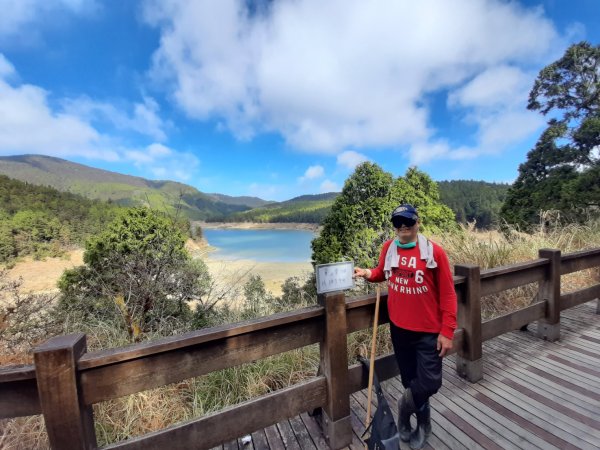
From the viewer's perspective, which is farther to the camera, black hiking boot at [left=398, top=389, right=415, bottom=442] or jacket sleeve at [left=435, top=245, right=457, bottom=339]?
black hiking boot at [left=398, top=389, right=415, bottom=442]

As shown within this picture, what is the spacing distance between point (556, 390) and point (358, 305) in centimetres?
192

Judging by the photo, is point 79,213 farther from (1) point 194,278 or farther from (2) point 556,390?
(2) point 556,390

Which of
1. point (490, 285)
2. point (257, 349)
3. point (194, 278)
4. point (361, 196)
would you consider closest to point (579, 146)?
point (361, 196)

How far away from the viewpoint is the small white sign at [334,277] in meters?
1.77

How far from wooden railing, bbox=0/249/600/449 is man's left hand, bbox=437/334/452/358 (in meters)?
0.44

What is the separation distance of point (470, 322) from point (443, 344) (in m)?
0.97

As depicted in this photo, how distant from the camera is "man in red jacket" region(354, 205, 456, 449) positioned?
5.79 feet

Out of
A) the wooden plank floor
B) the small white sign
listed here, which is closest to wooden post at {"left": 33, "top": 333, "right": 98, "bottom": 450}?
the wooden plank floor

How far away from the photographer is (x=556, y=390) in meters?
2.41

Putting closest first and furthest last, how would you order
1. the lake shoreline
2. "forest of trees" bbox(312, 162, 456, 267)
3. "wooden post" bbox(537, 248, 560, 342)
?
1. "wooden post" bbox(537, 248, 560, 342)
2. "forest of trees" bbox(312, 162, 456, 267)
3. the lake shoreline

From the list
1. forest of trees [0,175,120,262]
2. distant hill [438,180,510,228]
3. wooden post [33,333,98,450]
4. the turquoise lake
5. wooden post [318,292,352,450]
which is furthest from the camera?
the turquoise lake

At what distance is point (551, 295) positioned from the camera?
3.12 m

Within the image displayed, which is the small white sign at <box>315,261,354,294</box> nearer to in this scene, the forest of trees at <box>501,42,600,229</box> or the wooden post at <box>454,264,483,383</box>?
the wooden post at <box>454,264,483,383</box>

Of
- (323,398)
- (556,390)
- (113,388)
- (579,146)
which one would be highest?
(579,146)
